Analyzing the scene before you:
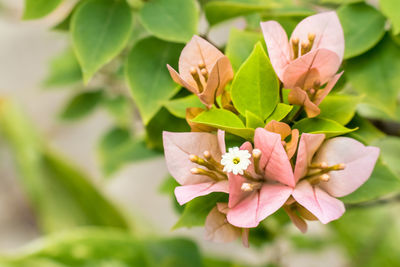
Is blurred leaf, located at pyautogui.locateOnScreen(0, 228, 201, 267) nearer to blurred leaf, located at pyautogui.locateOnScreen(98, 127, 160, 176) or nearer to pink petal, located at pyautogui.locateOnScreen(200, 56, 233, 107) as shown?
blurred leaf, located at pyautogui.locateOnScreen(98, 127, 160, 176)

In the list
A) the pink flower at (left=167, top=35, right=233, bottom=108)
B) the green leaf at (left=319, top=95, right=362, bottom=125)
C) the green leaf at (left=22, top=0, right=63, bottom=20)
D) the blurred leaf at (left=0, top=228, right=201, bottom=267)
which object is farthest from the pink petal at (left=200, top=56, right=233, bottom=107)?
the blurred leaf at (left=0, top=228, right=201, bottom=267)

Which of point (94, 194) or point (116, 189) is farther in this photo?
point (116, 189)

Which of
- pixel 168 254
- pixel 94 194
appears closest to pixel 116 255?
pixel 168 254

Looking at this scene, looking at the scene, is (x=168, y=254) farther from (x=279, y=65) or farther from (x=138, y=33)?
(x=279, y=65)

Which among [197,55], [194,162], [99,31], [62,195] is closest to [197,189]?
[194,162]

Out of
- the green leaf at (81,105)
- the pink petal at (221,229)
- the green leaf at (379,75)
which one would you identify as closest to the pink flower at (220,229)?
the pink petal at (221,229)

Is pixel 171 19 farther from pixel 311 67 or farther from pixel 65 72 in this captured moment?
pixel 65 72

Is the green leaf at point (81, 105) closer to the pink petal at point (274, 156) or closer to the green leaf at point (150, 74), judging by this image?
the green leaf at point (150, 74)
